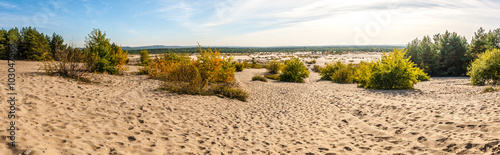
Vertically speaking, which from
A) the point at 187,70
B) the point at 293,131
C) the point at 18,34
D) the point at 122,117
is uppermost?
the point at 18,34

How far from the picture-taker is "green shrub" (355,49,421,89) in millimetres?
14250

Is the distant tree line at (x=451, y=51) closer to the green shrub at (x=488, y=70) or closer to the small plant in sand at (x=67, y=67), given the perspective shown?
the green shrub at (x=488, y=70)

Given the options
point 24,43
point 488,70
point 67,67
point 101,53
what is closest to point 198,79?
point 67,67

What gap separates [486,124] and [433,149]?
1935mm

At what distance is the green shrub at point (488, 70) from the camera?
13.5 m

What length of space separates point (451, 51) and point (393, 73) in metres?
16.1

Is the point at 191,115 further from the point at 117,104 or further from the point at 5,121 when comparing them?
the point at 5,121

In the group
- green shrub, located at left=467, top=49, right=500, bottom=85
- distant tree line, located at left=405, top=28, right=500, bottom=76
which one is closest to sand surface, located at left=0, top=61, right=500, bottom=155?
green shrub, located at left=467, top=49, right=500, bottom=85

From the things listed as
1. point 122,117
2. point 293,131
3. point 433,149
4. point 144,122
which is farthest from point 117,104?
point 433,149

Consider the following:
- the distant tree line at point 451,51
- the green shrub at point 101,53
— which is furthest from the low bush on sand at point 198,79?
the distant tree line at point 451,51

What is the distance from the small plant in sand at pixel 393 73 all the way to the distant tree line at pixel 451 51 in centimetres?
1312

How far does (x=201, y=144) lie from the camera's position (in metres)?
5.18

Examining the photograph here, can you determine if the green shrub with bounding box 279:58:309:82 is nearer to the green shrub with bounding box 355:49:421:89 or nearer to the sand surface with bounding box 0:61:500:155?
the green shrub with bounding box 355:49:421:89

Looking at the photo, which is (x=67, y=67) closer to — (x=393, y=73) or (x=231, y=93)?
(x=231, y=93)
